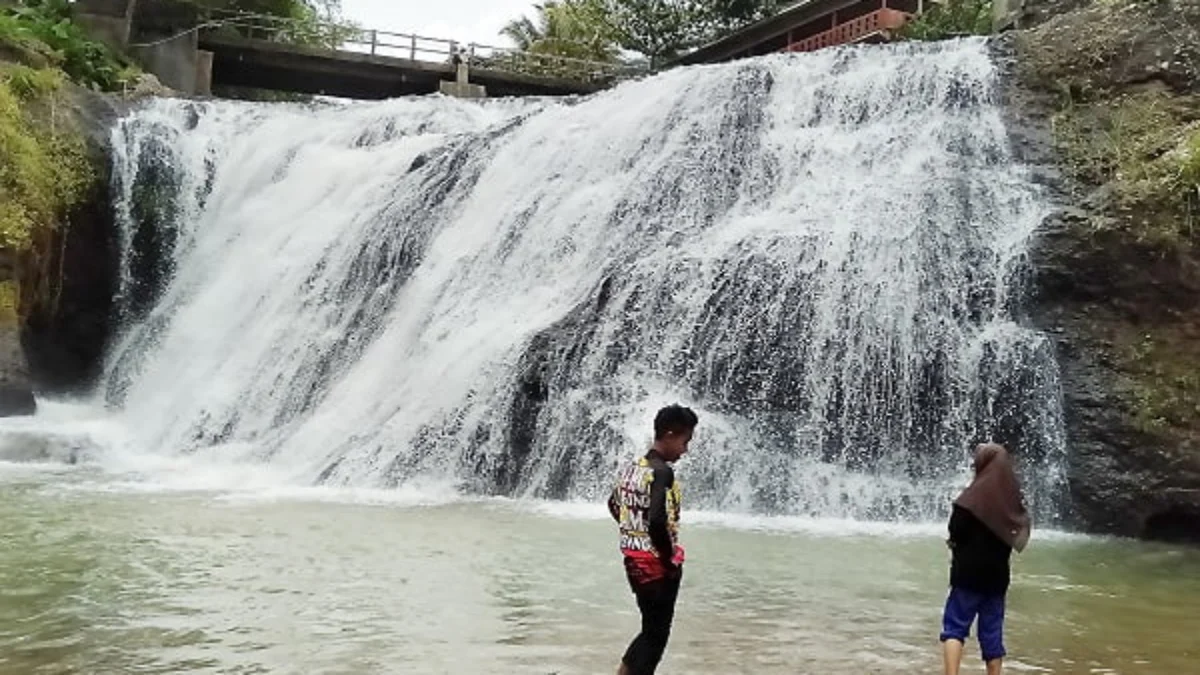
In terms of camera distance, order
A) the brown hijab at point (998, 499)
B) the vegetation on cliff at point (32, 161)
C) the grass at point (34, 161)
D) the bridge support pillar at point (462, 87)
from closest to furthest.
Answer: the brown hijab at point (998, 499)
the vegetation on cliff at point (32, 161)
the grass at point (34, 161)
the bridge support pillar at point (462, 87)

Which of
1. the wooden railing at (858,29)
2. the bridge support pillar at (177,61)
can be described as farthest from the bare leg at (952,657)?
the bridge support pillar at (177,61)

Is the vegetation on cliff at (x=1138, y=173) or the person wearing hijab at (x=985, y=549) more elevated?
the vegetation on cliff at (x=1138, y=173)

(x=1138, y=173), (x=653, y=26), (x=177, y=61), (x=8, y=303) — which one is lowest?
(x=8, y=303)

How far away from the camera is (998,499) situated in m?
5.20

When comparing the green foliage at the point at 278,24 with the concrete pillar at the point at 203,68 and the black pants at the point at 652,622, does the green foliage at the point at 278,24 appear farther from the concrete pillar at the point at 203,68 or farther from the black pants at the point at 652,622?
the black pants at the point at 652,622

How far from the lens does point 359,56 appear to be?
35.4 meters

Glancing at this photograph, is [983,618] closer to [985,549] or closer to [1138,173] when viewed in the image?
[985,549]

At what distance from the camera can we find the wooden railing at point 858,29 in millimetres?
33500

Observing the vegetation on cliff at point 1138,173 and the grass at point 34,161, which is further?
the grass at point 34,161

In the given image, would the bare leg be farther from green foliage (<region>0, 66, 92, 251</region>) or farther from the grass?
green foliage (<region>0, 66, 92, 251</region>)

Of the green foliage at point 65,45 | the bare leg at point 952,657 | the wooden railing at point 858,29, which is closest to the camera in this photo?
the bare leg at point 952,657

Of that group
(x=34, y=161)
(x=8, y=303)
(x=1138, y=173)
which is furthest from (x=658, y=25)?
(x=1138, y=173)

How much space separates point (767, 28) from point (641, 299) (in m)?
24.7

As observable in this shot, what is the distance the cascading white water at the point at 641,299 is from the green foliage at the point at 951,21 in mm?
11355
